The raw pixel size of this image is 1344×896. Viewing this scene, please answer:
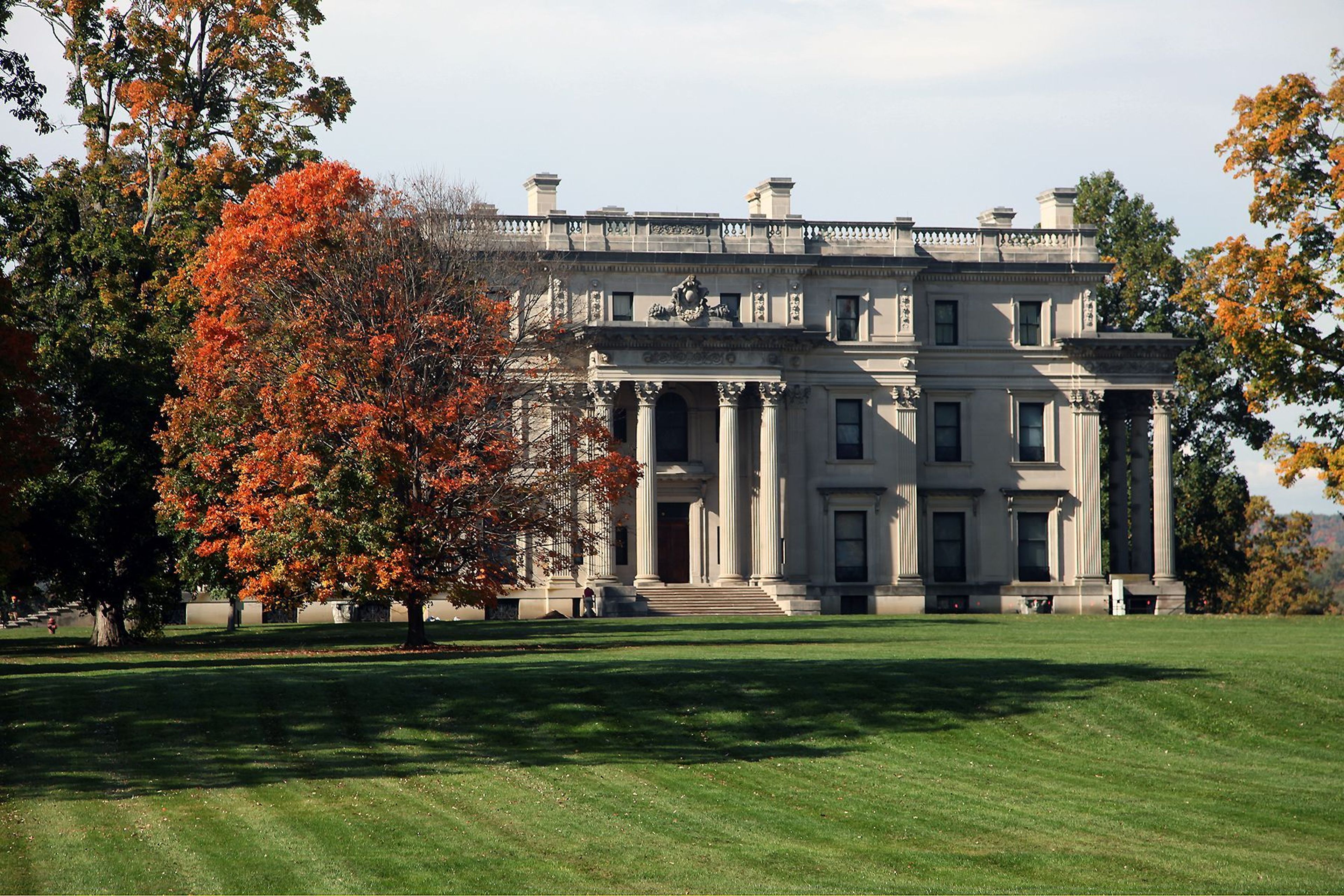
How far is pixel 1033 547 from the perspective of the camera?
73375 mm

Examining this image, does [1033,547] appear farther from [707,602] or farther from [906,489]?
[707,602]

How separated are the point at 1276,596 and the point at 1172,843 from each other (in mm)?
94665

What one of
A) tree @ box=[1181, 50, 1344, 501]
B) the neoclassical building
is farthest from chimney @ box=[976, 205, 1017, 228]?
tree @ box=[1181, 50, 1344, 501]

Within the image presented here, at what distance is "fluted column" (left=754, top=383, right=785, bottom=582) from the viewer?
67938 mm

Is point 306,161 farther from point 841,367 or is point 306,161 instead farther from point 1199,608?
point 1199,608

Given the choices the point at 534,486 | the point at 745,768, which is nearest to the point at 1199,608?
the point at 534,486

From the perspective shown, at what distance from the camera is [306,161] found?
4700cm

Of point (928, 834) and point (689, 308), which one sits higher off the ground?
point (689, 308)

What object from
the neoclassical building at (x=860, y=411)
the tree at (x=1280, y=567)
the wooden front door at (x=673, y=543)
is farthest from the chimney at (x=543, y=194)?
the tree at (x=1280, y=567)

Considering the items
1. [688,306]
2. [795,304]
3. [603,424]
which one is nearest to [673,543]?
[603,424]

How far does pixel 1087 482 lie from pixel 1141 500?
104 inches

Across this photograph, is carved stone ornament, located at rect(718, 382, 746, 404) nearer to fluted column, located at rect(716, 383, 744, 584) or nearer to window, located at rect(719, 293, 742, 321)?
fluted column, located at rect(716, 383, 744, 584)

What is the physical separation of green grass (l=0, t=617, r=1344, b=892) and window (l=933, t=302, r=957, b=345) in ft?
127

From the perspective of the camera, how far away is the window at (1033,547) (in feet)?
240
